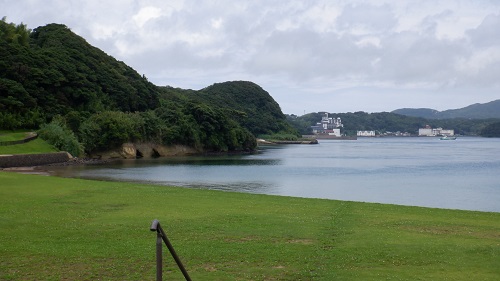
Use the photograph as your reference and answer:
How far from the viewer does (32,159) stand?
2317 inches

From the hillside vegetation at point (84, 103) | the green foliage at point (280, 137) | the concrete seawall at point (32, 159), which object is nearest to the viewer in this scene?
the concrete seawall at point (32, 159)

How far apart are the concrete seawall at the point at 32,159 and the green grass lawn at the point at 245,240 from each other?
33.0 m

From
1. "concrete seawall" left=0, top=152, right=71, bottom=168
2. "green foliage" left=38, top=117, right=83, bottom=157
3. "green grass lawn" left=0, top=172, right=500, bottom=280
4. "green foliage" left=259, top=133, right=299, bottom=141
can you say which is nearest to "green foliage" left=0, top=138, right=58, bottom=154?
"green foliage" left=38, top=117, right=83, bottom=157

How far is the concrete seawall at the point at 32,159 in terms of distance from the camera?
53125 millimetres

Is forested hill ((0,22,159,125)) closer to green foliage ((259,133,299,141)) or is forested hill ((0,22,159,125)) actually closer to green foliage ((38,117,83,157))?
green foliage ((38,117,83,157))

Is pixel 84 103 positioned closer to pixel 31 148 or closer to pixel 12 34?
pixel 12 34

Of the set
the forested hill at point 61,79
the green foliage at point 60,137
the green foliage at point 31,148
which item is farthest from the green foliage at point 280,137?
the green foliage at point 31,148

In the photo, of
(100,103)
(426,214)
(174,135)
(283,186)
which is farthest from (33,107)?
(426,214)

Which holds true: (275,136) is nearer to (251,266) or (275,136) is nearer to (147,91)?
(147,91)

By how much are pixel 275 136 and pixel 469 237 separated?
174 m

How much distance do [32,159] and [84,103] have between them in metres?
34.5

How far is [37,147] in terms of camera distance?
211 ft

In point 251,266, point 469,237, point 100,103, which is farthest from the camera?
point 100,103

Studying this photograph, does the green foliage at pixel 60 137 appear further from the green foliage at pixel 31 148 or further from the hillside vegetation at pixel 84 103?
the green foliage at pixel 31 148
